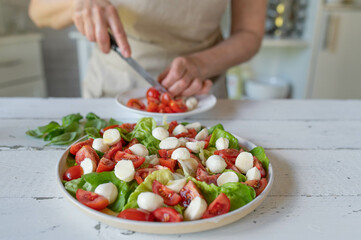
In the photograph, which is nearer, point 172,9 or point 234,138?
point 234,138

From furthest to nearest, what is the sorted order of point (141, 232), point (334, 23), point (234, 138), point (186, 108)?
point (334, 23), point (186, 108), point (234, 138), point (141, 232)

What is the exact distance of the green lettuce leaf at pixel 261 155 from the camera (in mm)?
583

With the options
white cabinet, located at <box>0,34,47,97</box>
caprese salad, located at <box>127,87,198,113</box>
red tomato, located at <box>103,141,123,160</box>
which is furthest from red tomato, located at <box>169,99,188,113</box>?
white cabinet, located at <box>0,34,47,97</box>

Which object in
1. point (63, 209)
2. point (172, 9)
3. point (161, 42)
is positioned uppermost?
point (172, 9)

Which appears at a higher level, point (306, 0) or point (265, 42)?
point (306, 0)

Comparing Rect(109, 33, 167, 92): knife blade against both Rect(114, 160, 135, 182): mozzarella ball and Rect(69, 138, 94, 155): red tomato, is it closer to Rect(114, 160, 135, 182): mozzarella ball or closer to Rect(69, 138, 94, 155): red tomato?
Rect(69, 138, 94, 155): red tomato

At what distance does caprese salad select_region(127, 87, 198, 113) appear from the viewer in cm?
86

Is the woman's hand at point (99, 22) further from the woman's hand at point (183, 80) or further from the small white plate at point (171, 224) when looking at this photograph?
the small white plate at point (171, 224)

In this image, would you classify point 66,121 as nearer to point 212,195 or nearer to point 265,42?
point 212,195

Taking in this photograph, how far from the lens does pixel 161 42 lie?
119cm

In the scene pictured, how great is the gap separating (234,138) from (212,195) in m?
0.19

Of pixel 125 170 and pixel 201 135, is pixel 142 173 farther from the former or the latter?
pixel 201 135

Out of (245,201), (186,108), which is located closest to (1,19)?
(186,108)

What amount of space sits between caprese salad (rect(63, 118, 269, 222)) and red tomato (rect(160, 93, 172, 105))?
0.22m
